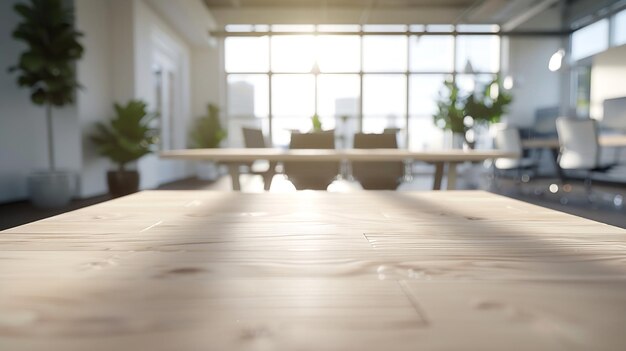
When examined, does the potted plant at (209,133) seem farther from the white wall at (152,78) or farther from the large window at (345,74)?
the large window at (345,74)

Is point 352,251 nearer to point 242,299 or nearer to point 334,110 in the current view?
point 242,299

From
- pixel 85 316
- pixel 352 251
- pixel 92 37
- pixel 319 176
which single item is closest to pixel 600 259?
pixel 352 251

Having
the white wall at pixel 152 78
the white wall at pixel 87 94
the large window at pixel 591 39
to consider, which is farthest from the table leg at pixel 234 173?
the large window at pixel 591 39

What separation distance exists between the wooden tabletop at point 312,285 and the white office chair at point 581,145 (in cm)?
545

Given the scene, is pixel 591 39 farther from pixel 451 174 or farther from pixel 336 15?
pixel 451 174

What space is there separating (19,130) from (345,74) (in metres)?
7.30

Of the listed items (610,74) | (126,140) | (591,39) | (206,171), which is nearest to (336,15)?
(206,171)

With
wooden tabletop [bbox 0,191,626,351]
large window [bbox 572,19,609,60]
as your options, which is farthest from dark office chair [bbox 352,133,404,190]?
large window [bbox 572,19,609,60]

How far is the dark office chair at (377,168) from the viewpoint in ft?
13.3

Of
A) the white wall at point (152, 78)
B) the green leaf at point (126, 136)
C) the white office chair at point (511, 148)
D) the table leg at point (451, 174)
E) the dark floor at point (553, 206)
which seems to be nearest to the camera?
the table leg at point (451, 174)

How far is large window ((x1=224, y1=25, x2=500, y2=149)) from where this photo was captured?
10.7m

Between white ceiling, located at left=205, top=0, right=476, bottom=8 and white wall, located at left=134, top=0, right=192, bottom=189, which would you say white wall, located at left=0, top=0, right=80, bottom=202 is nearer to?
white wall, located at left=134, top=0, right=192, bottom=189

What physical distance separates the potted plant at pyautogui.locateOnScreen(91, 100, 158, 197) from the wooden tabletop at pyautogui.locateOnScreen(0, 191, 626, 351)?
5.67 m

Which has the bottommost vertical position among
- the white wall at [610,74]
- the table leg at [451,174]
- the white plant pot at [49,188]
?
the white plant pot at [49,188]
